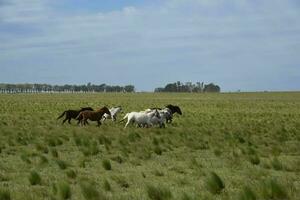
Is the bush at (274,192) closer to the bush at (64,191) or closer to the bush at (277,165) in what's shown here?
the bush at (64,191)

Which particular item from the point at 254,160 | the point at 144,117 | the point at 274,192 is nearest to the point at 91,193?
the point at 274,192

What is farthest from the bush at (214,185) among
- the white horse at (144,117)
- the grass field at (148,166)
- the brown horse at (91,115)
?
the brown horse at (91,115)

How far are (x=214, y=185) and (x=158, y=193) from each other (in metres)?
1.56

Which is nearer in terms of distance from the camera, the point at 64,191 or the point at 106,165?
the point at 64,191

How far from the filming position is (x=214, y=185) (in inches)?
501

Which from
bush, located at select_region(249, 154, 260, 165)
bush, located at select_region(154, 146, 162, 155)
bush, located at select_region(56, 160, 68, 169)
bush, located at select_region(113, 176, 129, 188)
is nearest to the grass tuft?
bush, located at select_region(113, 176, 129, 188)

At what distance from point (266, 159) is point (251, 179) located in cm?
445

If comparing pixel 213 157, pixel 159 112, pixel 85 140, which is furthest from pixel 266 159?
pixel 159 112

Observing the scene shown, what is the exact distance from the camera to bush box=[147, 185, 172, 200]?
11.7 m

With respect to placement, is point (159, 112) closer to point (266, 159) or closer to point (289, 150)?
point (289, 150)

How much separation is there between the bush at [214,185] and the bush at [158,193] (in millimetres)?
1099

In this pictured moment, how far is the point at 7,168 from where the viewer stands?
16562 mm

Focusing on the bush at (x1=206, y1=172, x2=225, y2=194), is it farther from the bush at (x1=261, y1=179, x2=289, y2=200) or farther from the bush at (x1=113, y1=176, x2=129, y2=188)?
the bush at (x1=113, y1=176, x2=129, y2=188)

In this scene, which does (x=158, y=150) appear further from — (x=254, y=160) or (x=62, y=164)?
(x=62, y=164)
